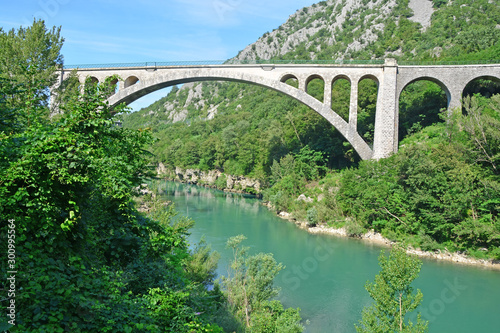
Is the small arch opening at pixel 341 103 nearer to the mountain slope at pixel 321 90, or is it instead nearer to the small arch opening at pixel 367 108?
the mountain slope at pixel 321 90

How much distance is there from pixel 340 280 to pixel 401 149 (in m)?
8.87

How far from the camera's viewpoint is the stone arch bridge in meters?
17.7

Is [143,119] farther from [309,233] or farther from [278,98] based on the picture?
[309,233]

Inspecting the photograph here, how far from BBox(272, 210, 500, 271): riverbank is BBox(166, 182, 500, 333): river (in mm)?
463

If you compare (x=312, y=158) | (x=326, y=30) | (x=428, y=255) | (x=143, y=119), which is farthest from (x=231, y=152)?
(x=143, y=119)

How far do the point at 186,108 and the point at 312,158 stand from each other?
1751 inches

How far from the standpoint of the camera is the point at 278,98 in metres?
39.2

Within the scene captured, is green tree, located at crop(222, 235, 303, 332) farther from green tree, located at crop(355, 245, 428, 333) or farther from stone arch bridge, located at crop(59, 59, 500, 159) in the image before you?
stone arch bridge, located at crop(59, 59, 500, 159)

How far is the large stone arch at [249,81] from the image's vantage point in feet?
61.0

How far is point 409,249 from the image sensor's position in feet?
46.6

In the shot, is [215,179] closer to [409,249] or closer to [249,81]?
[249,81]

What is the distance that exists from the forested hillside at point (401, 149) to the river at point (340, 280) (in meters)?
1.56

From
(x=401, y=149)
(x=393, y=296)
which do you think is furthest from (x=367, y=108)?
(x=393, y=296)

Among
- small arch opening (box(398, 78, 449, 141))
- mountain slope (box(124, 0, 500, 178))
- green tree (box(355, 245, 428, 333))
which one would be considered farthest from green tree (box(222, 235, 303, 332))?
small arch opening (box(398, 78, 449, 141))
